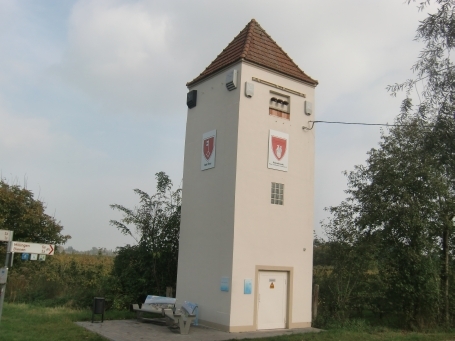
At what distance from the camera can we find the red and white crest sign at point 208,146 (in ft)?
52.7

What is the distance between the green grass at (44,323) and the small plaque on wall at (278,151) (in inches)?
294

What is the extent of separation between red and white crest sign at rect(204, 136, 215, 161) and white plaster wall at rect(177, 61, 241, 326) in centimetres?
31

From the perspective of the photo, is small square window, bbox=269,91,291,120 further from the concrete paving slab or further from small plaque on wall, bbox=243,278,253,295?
the concrete paving slab

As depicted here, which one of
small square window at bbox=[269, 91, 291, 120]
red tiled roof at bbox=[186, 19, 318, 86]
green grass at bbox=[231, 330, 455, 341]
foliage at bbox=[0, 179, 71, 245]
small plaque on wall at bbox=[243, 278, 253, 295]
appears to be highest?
red tiled roof at bbox=[186, 19, 318, 86]

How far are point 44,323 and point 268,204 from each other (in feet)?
25.7

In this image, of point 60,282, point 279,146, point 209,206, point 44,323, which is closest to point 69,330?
point 44,323

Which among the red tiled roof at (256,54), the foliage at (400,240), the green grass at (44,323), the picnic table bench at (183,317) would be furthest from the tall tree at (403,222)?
the green grass at (44,323)

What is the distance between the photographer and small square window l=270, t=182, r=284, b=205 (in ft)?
51.2

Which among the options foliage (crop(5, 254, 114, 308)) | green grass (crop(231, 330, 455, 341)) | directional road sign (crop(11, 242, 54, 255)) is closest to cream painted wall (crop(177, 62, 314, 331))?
green grass (crop(231, 330, 455, 341))

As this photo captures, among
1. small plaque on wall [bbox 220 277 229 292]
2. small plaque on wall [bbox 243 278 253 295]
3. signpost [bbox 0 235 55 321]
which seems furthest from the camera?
small plaque on wall [bbox 243 278 253 295]

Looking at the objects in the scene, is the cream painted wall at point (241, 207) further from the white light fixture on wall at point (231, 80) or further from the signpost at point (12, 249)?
the signpost at point (12, 249)

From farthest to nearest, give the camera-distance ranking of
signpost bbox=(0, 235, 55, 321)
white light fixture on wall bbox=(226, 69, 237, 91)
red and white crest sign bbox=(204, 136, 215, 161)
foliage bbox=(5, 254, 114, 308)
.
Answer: foliage bbox=(5, 254, 114, 308) < red and white crest sign bbox=(204, 136, 215, 161) < white light fixture on wall bbox=(226, 69, 237, 91) < signpost bbox=(0, 235, 55, 321)

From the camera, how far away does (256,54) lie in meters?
16.1

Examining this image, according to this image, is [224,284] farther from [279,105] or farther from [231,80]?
[231,80]
